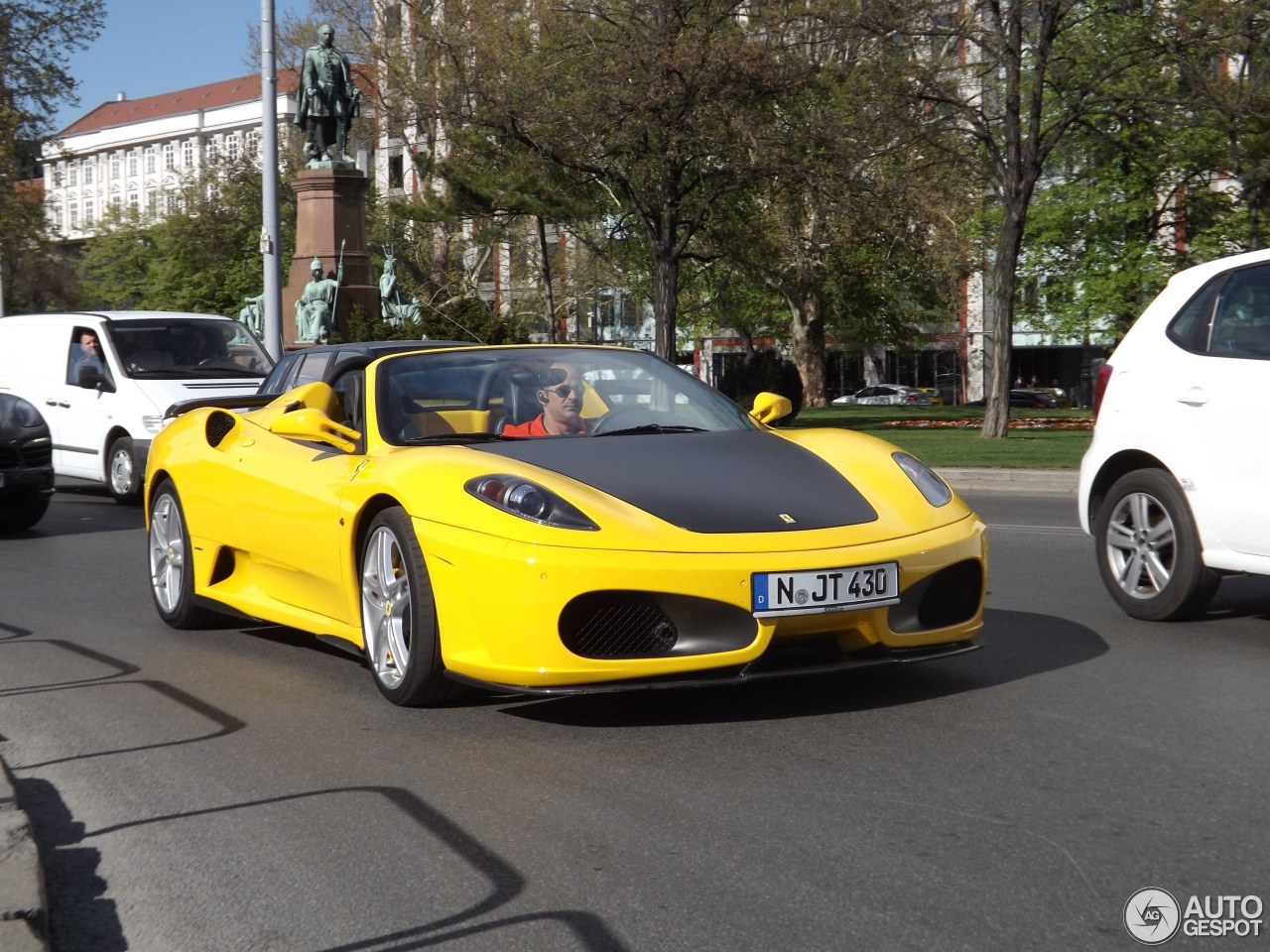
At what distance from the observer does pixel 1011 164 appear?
24.8 m

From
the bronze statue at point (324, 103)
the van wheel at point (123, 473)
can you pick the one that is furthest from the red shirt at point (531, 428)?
the bronze statue at point (324, 103)

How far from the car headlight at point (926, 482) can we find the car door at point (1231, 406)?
153 centimetres

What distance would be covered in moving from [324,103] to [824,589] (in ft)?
97.0

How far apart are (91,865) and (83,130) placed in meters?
142

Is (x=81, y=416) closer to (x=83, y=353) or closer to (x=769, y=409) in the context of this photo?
(x=83, y=353)

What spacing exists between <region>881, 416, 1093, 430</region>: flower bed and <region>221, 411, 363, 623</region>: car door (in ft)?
72.2

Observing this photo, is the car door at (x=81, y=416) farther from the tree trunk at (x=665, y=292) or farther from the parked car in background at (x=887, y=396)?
the parked car in background at (x=887, y=396)

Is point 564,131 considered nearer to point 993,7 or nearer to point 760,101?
point 760,101

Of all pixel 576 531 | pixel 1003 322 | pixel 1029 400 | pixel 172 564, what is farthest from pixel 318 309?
pixel 1029 400

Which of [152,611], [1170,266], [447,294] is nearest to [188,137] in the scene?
[447,294]

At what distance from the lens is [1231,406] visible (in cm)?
688

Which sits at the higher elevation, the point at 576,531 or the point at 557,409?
the point at 557,409

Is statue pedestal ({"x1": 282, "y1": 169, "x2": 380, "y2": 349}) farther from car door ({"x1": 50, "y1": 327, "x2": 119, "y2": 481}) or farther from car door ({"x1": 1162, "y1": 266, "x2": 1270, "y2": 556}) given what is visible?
car door ({"x1": 1162, "y1": 266, "x2": 1270, "y2": 556})

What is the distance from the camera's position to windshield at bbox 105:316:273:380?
15.9 metres
